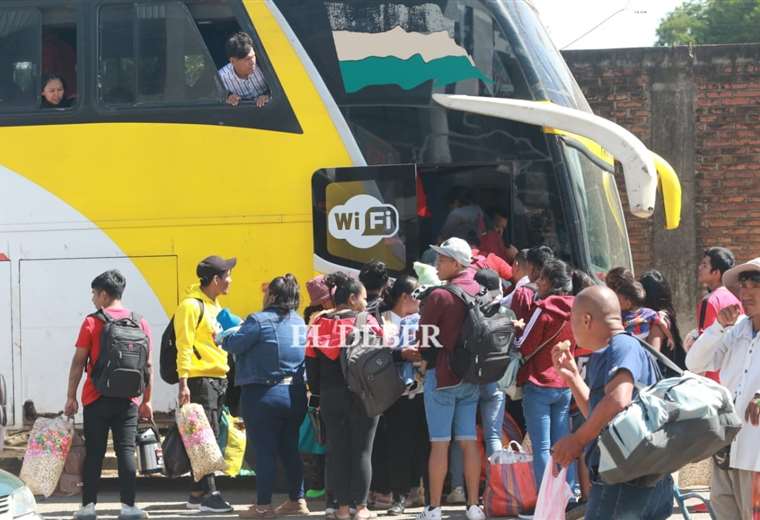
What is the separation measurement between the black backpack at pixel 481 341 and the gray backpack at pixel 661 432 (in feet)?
11.2

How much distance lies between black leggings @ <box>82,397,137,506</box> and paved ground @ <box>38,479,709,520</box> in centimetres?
53

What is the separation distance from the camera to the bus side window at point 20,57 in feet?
34.6

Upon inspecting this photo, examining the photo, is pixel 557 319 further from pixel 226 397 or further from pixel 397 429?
pixel 226 397

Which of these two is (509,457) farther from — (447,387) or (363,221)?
(363,221)

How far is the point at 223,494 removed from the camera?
10906mm

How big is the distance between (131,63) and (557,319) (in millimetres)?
3864

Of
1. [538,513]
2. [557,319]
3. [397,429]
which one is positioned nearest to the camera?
[538,513]

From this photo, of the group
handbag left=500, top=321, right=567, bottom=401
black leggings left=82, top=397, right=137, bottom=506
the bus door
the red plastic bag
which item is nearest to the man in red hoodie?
the red plastic bag

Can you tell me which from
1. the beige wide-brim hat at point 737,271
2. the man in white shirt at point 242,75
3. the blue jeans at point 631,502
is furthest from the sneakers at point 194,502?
the blue jeans at point 631,502

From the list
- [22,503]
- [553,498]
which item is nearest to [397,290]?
[22,503]

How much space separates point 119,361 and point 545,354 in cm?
Answer: 285

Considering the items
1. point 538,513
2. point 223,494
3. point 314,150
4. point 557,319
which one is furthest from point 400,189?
point 538,513

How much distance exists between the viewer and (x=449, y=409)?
9227 mm

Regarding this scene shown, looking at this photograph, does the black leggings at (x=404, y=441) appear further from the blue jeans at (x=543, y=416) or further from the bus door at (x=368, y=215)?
the bus door at (x=368, y=215)
